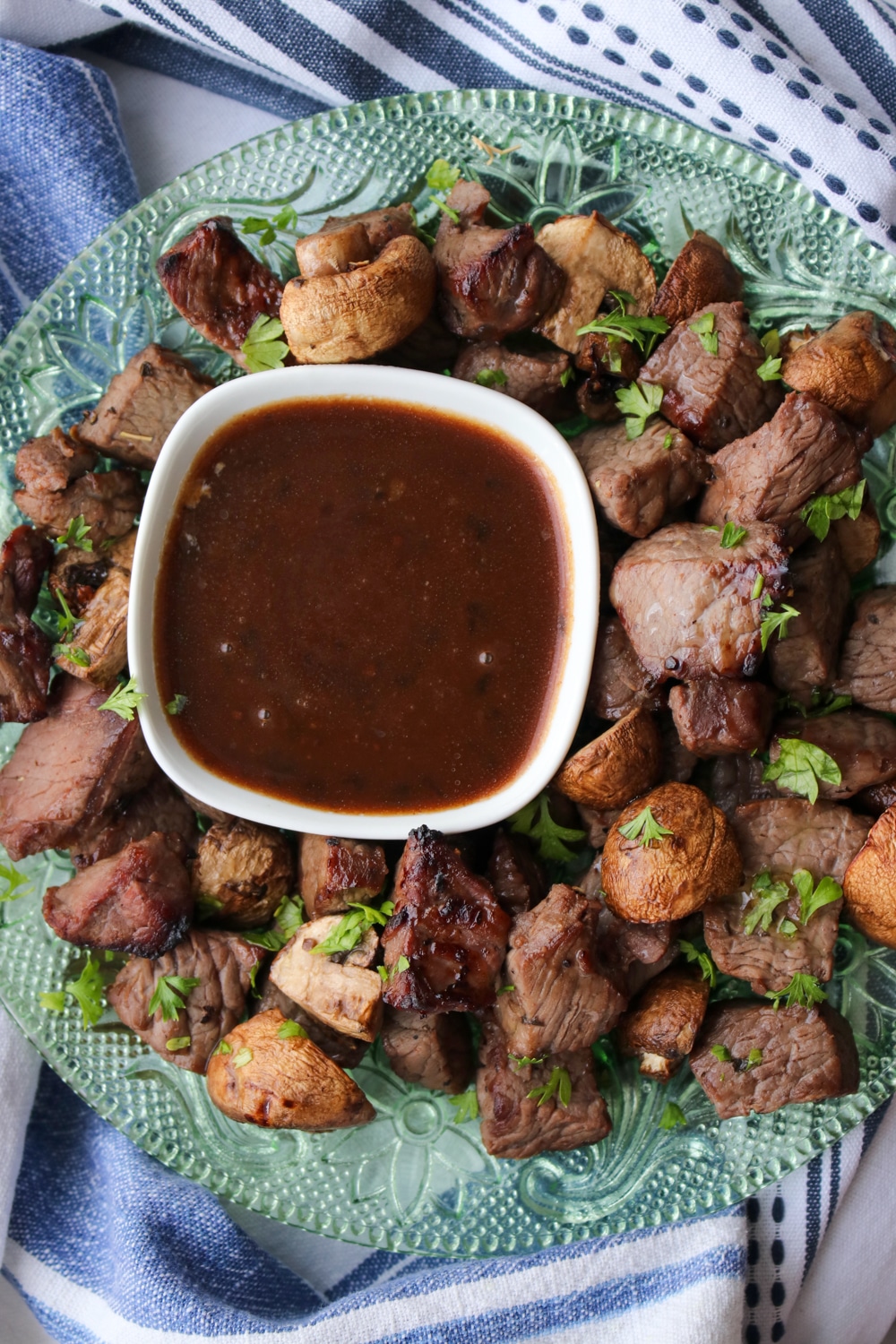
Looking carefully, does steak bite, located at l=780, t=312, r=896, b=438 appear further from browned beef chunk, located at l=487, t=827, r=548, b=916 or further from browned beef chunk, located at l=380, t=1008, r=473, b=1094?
browned beef chunk, located at l=380, t=1008, r=473, b=1094

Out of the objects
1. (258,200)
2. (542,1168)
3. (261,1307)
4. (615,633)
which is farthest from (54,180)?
(261,1307)

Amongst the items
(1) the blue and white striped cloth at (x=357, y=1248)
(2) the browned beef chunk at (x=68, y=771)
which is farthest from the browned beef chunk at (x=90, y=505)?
(1) the blue and white striped cloth at (x=357, y=1248)

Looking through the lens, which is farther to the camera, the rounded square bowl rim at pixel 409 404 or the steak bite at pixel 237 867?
the steak bite at pixel 237 867

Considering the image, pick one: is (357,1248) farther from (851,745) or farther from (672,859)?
(851,745)

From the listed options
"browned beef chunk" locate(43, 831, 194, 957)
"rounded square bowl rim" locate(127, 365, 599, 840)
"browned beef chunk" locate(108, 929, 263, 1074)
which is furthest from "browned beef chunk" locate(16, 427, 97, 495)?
"browned beef chunk" locate(108, 929, 263, 1074)

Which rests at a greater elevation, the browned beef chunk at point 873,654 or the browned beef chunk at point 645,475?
the browned beef chunk at point 645,475

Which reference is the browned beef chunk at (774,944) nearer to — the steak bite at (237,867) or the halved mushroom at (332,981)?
the halved mushroom at (332,981)
